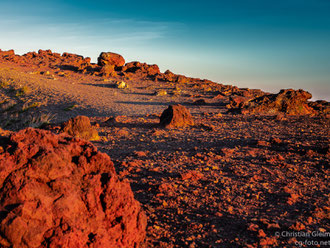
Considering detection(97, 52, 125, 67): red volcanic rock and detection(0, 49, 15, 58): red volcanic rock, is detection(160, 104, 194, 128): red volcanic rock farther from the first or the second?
detection(0, 49, 15, 58): red volcanic rock

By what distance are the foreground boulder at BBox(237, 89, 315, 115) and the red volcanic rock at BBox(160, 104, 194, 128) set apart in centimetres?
414

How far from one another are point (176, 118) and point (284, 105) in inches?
257

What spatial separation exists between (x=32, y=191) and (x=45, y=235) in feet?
1.36

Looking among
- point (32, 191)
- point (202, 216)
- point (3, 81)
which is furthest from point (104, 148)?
point (3, 81)

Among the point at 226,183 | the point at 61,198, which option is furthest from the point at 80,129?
the point at 61,198

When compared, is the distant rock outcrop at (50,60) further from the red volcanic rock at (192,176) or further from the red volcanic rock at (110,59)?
the red volcanic rock at (192,176)

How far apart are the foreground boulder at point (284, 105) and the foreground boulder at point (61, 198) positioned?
11.5m

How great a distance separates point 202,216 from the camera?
3688 millimetres

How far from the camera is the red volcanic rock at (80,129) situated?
8422 millimetres

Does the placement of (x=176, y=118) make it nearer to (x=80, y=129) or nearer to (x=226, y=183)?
(x=80, y=129)

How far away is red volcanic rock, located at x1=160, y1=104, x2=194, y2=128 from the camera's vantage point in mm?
10438

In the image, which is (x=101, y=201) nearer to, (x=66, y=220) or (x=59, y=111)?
(x=66, y=220)

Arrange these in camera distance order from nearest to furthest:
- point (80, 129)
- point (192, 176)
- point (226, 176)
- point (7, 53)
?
point (192, 176)
point (226, 176)
point (80, 129)
point (7, 53)

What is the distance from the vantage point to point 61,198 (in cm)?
256
